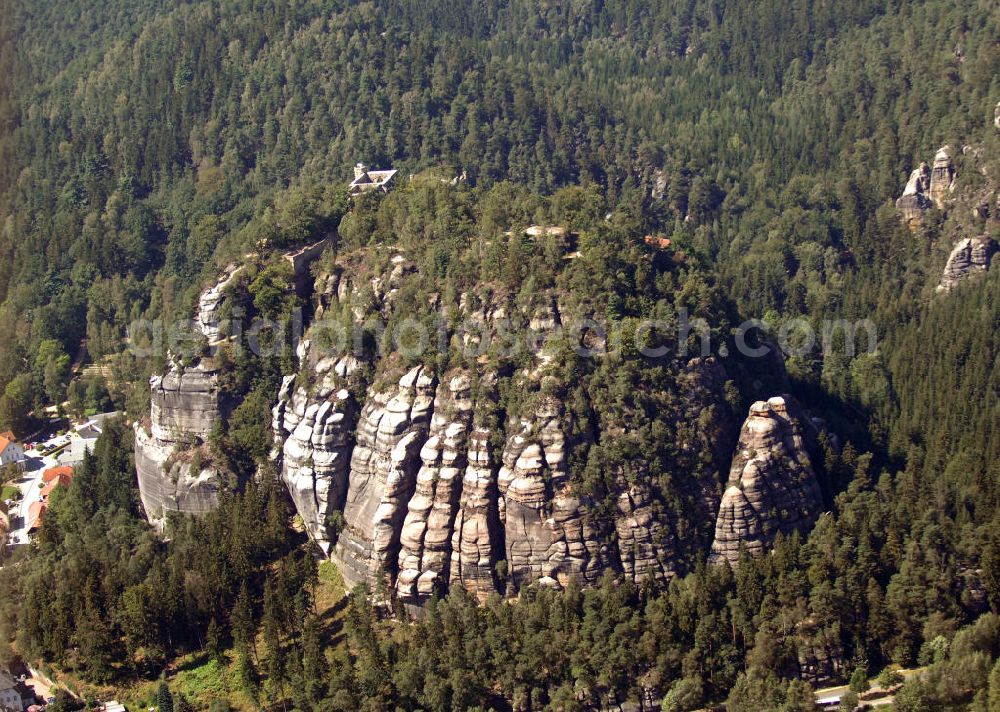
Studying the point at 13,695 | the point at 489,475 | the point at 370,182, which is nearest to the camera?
the point at 489,475

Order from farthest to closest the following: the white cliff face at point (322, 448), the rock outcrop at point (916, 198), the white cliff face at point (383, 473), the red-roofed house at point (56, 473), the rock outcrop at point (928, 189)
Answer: the rock outcrop at point (916, 198) → the rock outcrop at point (928, 189) → the red-roofed house at point (56, 473) → the white cliff face at point (322, 448) → the white cliff face at point (383, 473)

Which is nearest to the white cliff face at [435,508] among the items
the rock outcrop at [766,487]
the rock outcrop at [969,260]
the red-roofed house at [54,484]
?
the rock outcrop at [766,487]

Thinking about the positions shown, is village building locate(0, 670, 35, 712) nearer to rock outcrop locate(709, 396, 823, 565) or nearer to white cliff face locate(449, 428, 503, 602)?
white cliff face locate(449, 428, 503, 602)

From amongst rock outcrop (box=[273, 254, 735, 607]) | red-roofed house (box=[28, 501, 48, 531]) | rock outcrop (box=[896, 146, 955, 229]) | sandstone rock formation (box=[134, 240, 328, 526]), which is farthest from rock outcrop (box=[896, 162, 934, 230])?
red-roofed house (box=[28, 501, 48, 531])

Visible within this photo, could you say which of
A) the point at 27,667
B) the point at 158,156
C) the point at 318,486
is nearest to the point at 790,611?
the point at 318,486

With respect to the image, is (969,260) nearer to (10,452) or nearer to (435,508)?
(435,508)

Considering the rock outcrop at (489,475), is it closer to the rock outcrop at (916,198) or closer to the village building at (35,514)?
the village building at (35,514)

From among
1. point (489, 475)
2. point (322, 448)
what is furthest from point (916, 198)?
point (322, 448)
